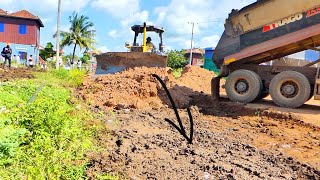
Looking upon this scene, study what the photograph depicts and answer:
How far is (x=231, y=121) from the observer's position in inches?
324

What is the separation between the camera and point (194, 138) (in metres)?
5.97

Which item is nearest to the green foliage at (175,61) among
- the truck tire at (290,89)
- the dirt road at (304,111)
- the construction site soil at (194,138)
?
the construction site soil at (194,138)

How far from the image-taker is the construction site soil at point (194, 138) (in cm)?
420

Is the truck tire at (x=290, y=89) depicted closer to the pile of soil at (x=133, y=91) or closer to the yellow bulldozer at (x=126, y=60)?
the pile of soil at (x=133, y=91)

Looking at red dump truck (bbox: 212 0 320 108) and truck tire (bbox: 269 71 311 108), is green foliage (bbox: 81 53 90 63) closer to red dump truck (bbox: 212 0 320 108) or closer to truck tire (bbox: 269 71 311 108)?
red dump truck (bbox: 212 0 320 108)

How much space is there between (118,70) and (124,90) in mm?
2485

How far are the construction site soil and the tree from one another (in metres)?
46.1

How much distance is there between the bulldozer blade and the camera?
37.2 ft

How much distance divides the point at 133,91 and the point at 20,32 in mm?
39311

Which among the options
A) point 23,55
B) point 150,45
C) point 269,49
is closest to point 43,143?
point 269,49

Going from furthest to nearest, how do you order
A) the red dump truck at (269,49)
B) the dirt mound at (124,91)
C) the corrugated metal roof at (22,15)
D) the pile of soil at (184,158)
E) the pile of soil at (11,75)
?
the corrugated metal roof at (22,15) < the pile of soil at (11,75) < the dirt mound at (124,91) < the red dump truck at (269,49) < the pile of soil at (184,158)

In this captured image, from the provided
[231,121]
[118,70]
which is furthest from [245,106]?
[118,70]

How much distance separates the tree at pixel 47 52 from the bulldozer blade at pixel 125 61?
44.5 m

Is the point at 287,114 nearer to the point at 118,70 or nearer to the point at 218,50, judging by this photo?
the point at 218,50
